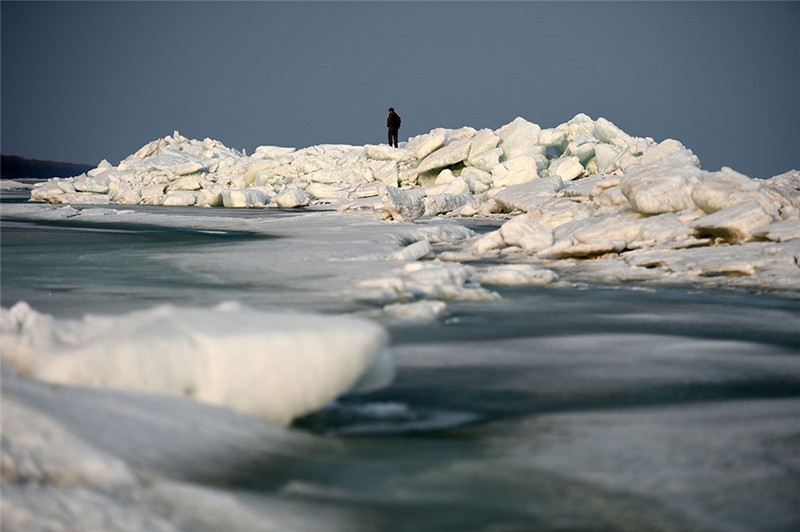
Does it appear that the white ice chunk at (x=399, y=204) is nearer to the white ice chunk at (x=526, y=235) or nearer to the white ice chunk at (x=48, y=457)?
the white ice chunk at (x=526, y=235)

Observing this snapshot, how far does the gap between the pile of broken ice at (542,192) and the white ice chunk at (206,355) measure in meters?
4.03

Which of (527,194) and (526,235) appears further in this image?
(527,194)

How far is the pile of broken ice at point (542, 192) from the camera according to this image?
251 inches

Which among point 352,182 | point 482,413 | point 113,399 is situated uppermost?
point 352,182

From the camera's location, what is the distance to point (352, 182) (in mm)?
21938

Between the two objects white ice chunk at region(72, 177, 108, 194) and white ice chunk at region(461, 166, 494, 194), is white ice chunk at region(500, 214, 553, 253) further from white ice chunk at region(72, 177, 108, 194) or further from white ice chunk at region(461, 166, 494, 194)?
white ice chunk at region(72, 177, 108, 194)

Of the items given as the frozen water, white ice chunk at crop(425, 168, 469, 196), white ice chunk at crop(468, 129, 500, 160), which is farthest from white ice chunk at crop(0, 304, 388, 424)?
white ice chunk at crop(468, 129, 500, 160)

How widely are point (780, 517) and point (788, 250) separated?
4862 millimetres

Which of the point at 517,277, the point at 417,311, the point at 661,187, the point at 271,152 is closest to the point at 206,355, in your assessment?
the point at 417,311

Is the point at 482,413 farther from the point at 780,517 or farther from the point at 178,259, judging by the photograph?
the point at 178,259

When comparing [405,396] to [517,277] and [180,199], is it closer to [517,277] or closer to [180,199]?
[517,277]

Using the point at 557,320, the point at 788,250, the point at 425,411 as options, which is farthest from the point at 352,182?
the point at 425,411

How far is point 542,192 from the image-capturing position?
13336 mm

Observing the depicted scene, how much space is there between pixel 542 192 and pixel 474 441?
11.6 metres
